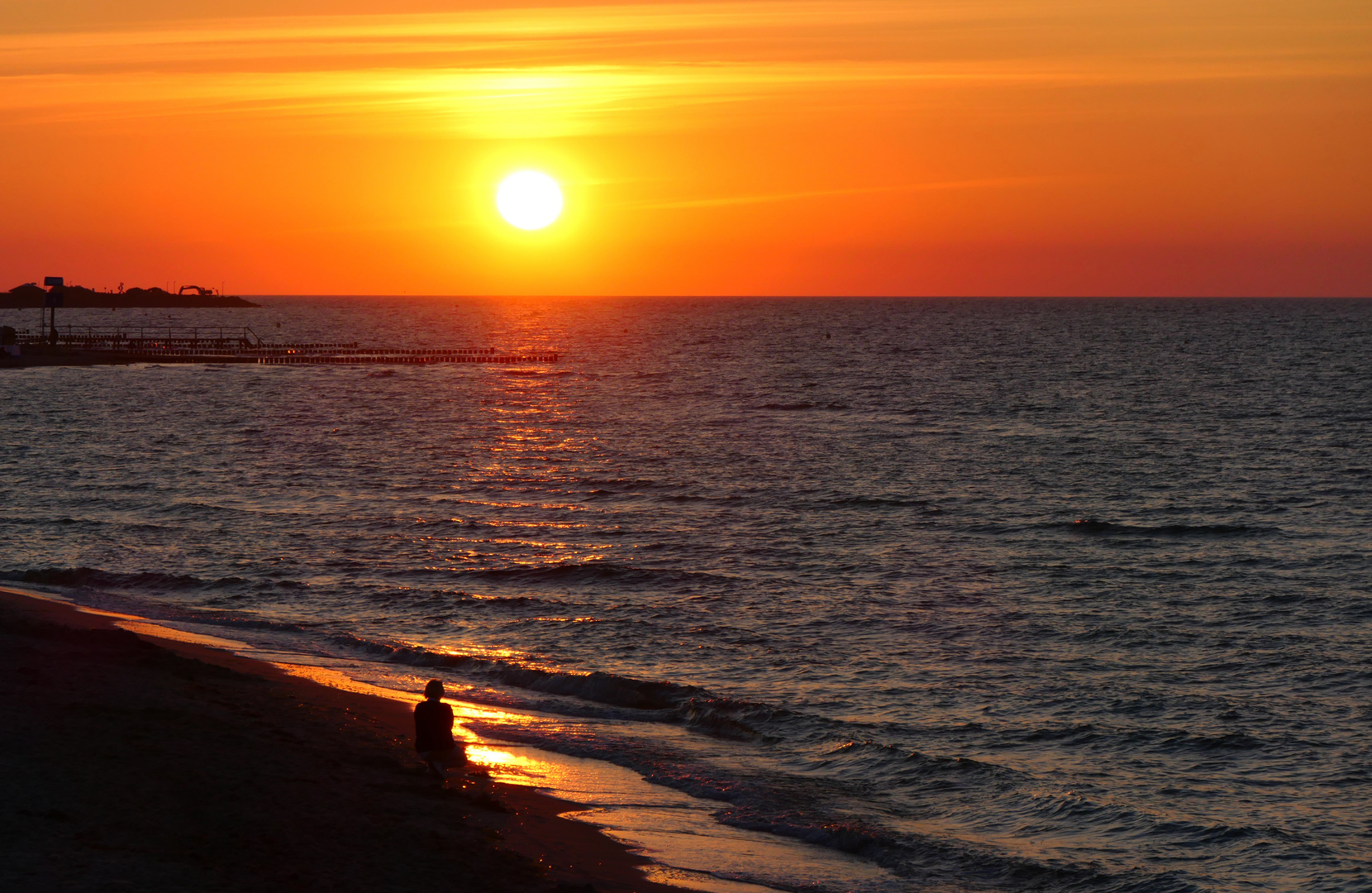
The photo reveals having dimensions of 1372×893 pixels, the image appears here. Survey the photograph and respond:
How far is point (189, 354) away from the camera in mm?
136750

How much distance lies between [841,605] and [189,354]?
122493 millimetres

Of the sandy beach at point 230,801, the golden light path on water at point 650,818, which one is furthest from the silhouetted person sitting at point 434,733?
the golden light path on water at point 650,818

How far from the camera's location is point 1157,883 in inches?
585

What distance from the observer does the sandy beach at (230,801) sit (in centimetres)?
1194

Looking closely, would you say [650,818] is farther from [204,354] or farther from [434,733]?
[204,354]

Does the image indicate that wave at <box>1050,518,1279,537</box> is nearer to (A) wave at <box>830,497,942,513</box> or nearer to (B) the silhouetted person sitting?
(A) wave at <box>830,497,942,513</box>

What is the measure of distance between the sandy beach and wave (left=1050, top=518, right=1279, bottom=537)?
29.7 m

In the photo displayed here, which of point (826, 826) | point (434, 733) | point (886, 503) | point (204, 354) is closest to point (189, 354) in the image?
point (204, 354)

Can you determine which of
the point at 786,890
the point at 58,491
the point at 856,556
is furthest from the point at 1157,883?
the point at 58,491

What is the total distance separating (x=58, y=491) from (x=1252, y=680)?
43.4 meters

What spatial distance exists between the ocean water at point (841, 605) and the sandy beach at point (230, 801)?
251cm

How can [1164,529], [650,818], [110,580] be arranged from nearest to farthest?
1. [650,818]
2. [110,580]
3. [1164,529]

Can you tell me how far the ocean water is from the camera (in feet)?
56.2

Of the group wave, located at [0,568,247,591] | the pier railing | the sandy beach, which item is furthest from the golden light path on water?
the pier railing
